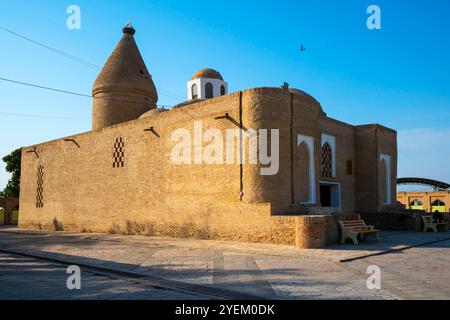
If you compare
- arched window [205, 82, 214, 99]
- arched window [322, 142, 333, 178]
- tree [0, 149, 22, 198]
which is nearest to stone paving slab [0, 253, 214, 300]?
arched window [322, 142, 333, 178]

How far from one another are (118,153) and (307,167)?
8.95m

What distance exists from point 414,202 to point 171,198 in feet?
112

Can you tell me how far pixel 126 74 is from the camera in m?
23.7

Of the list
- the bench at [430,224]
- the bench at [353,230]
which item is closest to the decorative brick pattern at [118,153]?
the bench at [353,230]

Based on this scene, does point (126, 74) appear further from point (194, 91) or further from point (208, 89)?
point (208, 89)

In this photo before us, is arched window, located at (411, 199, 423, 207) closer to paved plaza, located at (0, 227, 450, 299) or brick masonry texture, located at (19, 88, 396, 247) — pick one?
brick masonry texture, located at (19, 88, 396, 247)

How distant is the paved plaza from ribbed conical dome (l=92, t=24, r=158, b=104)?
1317 cm

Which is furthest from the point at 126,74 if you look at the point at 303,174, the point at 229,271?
the point at 229,271

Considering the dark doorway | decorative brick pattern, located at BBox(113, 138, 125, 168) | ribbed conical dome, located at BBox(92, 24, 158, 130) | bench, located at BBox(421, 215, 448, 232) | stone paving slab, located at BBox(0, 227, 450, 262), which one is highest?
ribbed conical dome, located at BBox(92, 24, 158, 130)

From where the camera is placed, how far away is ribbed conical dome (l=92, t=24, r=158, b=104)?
23500 mm

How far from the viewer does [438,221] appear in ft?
57.6

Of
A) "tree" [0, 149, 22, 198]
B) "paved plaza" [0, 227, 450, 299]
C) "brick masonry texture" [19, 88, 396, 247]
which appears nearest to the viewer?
"paved plaza" [0, 227, 450, 299]
